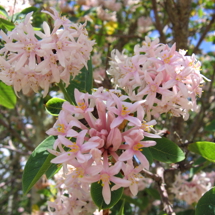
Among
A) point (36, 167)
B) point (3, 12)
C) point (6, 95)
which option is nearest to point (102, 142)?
point (36, 167)

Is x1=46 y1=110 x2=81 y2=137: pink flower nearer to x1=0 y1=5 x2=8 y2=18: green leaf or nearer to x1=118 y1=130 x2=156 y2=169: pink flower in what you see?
x1=118 y1=130 x2=156 y2=169: pink flower

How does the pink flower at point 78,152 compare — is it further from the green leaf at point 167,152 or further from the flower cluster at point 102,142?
the green leaf at point 167,152

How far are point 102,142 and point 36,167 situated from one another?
349 millimetres

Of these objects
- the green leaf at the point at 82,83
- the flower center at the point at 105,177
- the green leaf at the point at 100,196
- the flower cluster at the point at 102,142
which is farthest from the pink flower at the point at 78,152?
the green leaf at the point at 82,83

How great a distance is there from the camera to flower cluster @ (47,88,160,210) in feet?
3.17

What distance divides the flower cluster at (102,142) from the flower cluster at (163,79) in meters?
0.20

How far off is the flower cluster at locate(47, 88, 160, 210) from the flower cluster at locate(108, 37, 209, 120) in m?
0.20

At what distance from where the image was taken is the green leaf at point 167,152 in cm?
128

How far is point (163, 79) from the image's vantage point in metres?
1.30

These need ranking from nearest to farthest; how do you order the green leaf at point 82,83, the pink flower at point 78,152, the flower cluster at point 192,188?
the pink flower at point 78,152
the green leaf at point 82,83
the flower cluster at point 192,188

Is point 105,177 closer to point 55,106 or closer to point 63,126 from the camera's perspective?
point 63,126

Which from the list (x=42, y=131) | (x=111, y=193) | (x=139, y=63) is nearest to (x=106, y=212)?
(x=111, y=193)

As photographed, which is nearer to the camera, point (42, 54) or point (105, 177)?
point (105, 177)

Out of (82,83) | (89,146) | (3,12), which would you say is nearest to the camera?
(89,146)
